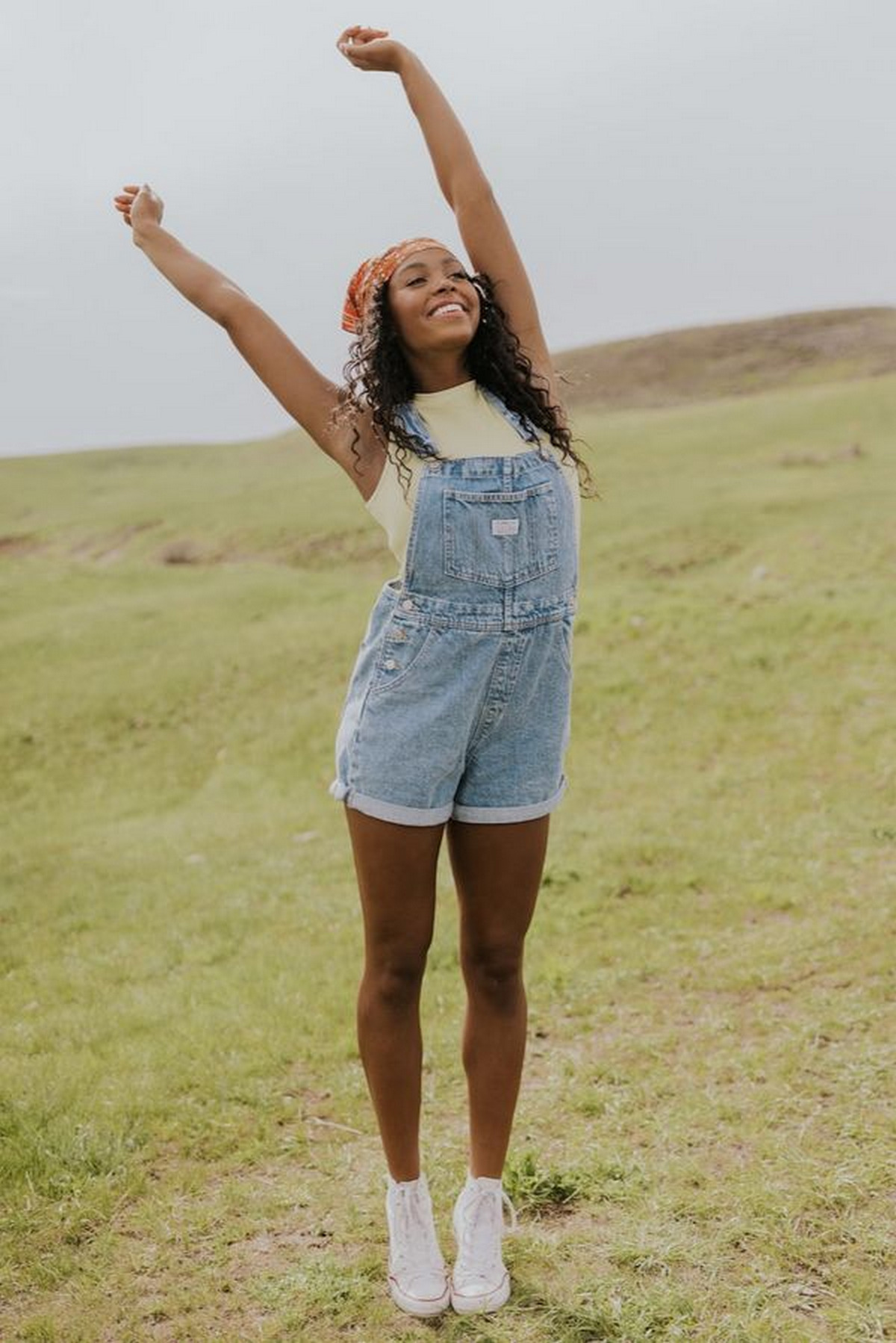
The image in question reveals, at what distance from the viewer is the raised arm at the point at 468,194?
11.8 ft

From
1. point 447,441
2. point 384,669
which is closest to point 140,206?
point 447,441

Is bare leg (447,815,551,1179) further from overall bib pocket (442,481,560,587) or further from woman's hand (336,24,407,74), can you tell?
woman's hand (336,24,407,74)

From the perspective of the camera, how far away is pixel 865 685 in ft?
36.1

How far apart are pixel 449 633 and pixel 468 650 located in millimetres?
70

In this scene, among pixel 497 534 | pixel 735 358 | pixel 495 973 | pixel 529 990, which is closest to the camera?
pixel 497 534

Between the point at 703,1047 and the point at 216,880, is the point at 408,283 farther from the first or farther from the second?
the point at 216,880

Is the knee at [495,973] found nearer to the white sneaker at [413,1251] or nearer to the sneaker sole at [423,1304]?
the white sneaker at [413,1251]

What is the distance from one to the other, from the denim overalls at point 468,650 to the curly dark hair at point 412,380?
0.05 m

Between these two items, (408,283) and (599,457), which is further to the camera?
(599,457)

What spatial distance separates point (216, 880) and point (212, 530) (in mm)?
22324

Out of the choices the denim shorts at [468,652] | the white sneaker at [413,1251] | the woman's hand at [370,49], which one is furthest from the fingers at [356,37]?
the white sneaker at [413,1251]

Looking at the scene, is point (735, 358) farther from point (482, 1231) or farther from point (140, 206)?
point (482, 1231)

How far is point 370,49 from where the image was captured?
3.75 metres

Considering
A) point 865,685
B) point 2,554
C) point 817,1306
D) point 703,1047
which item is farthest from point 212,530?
point 817,1306
